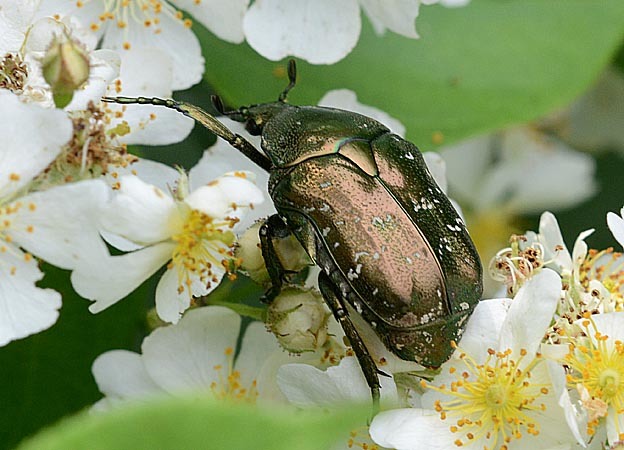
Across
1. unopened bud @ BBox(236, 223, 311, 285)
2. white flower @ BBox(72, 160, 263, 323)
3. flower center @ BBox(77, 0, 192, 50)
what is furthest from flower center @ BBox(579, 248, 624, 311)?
flower center @ BBox(77, 0, 192, 50)

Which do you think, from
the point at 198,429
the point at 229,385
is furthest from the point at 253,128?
the point at 198,429

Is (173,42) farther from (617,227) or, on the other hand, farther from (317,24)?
(617,227)

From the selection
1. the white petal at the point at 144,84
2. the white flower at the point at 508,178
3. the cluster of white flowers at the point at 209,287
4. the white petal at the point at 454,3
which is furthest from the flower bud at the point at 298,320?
the white flower at the point at 508,178

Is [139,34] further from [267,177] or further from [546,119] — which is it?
[546,119]

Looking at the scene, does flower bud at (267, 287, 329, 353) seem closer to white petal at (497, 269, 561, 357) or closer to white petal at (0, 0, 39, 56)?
white petal at (497, 269, 561, 357)

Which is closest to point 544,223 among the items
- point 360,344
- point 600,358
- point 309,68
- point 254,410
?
point 600,358
